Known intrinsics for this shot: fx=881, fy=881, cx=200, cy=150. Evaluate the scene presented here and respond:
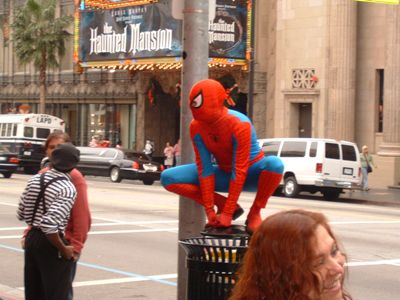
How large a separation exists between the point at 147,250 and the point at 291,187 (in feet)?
51.0

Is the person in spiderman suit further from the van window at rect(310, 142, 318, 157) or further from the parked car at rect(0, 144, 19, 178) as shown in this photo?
the parked car at rect(0, 144, 19, 178)

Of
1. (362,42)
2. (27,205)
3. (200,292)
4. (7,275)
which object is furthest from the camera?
(362,42)

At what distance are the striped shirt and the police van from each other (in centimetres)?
3399

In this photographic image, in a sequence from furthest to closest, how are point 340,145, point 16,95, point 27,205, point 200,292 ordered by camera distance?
point 16,95 < point 340,145 < point 27,205 < point 200,292

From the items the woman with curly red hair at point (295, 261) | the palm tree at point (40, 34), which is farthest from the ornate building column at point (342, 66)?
the woman with curly red hair at point (295, 261)

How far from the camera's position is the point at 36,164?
41125mm

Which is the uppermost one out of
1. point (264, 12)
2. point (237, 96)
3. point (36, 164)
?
point (264, 12)

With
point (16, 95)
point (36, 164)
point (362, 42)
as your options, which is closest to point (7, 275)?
point (362, 42)

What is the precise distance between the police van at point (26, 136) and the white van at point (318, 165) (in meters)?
14.8

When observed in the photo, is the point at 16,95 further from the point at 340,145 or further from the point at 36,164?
the point at 340,145

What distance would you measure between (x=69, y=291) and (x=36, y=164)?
115 feet

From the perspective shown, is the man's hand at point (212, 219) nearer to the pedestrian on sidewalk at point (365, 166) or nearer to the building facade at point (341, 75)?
the pedestrian on sidewalk at point (365, 166)

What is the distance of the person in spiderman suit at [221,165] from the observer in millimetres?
5652

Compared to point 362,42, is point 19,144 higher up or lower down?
lower down
